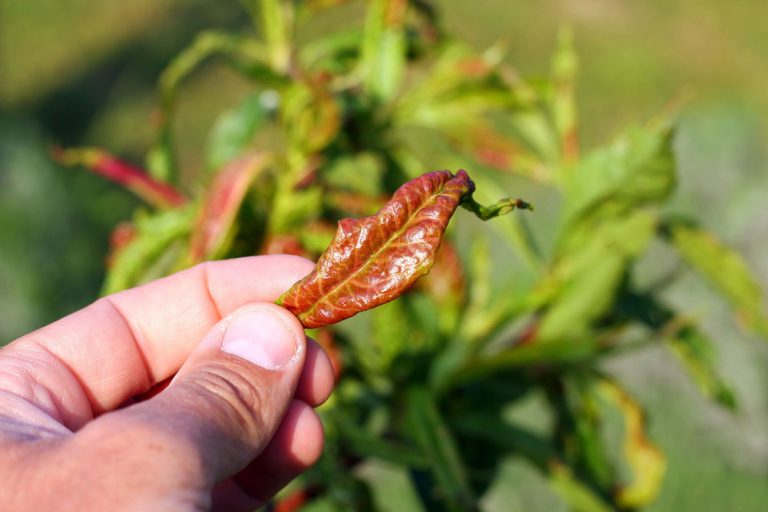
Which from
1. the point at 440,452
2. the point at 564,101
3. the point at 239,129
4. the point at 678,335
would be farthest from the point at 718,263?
the point at 239,129

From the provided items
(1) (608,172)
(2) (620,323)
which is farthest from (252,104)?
(2) (620,323)

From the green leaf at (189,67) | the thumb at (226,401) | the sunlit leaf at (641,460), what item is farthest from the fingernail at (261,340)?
the sunlit leaf at (641,460)

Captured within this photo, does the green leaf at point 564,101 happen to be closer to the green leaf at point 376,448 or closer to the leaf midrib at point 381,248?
the green leaf at point 376,448

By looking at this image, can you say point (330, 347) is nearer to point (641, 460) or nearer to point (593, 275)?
point (593, 275)

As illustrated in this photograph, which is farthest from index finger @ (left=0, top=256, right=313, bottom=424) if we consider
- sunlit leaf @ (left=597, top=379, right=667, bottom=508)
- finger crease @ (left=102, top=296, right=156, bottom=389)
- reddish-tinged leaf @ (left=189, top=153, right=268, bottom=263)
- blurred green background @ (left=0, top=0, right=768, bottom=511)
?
sunlit leaf @ (left=597, top=379, right=667, bottom=508)

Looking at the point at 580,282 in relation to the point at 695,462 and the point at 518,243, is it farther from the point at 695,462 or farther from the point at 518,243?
the point at 695,462

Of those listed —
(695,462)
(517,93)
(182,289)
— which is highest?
(517,93)
